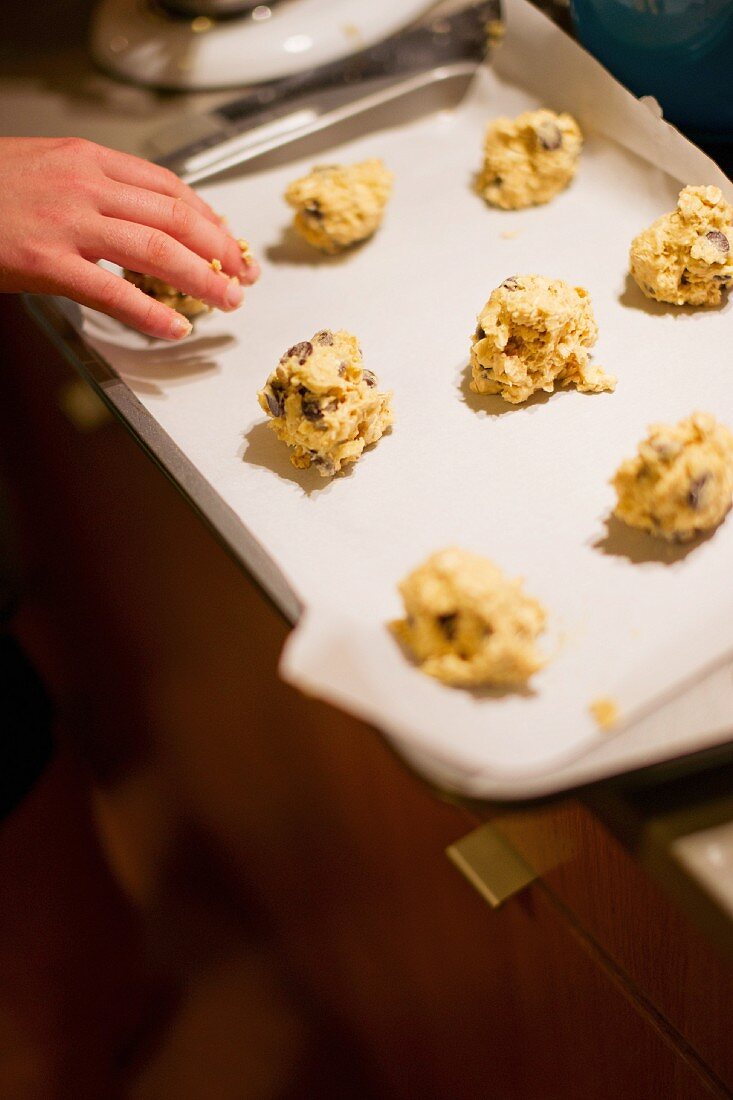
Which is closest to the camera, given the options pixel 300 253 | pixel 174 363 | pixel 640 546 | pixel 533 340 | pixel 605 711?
pixel 605 711

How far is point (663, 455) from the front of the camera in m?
0.65

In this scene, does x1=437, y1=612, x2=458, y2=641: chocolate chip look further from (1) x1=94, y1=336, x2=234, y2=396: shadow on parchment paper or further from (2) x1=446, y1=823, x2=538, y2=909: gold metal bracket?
(1) x1=94, y1=336, x2=234, y2=396: shadow on parchment paper

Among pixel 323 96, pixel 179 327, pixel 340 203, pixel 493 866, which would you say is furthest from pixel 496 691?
pixel 323 96

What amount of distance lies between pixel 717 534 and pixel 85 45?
3.91 ft

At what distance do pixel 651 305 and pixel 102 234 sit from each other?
0.50 metres

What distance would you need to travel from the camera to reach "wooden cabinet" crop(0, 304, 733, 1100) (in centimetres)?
60

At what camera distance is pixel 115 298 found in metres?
0.83

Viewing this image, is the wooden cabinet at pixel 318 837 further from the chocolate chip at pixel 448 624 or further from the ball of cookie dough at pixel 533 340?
the ball of cookie dough at pixel 533 340

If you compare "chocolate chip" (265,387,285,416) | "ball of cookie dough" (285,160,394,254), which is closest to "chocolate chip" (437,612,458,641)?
"chocolate chip" (265,387,285,416)

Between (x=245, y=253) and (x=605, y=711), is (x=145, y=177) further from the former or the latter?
(x=605, y=711)

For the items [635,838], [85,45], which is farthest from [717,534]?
[85,45]

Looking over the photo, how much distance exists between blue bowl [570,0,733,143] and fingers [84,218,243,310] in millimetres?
470

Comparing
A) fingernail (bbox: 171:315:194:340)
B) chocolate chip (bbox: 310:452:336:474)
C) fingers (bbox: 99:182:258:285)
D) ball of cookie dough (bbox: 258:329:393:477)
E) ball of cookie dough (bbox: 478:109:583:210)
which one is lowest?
chocolate chip (bbox: 310:452:336:474)

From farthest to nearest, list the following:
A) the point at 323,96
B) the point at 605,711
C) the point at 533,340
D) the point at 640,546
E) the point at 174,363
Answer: the point at 323,96, the point at 174,363, the point at 533,340, the point at 640,546, the point at 605,711
